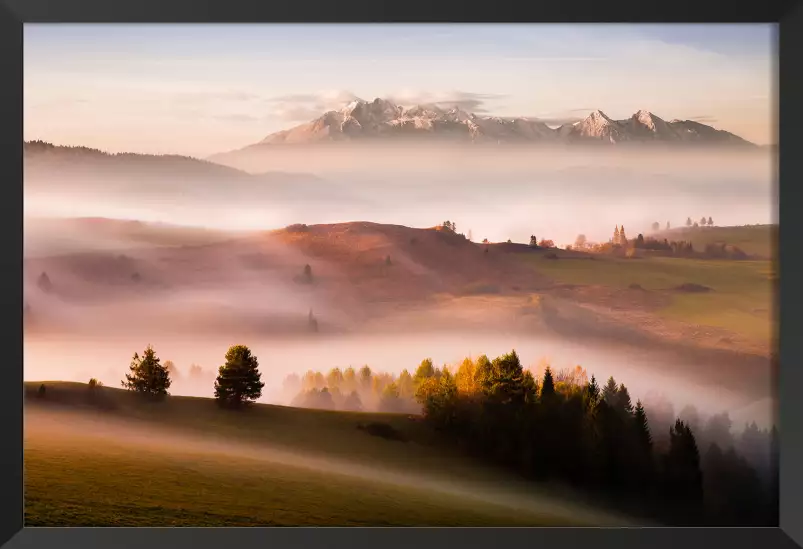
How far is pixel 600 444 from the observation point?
3574 millimetres

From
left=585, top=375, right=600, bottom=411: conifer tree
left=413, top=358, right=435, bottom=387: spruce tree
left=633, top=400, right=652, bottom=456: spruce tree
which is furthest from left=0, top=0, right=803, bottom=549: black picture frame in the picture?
left=413, top=358, right=435, bottom=387: spruce tree

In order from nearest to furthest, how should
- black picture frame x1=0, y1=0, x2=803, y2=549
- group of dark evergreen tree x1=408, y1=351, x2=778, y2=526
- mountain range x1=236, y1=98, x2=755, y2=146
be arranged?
black picture frame x1=0, y1=0, x2=803, y2=549 → group of dark evergreen tree x1=408, y1=351, x2=778, y2=526 → mountain range x1=236, y1=98, x2=755, y2=146

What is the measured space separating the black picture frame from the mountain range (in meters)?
0.42

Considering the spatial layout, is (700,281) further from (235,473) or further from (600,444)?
(235,473)

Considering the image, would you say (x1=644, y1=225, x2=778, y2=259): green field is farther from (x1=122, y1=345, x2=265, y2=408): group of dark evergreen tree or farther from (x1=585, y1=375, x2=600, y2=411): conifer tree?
(x1=122, y1=345, x2=265, y2=408): group of dark evergreen tree

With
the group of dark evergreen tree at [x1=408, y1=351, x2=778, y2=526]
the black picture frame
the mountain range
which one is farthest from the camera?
the mountain range

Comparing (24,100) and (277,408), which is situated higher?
(24,100)

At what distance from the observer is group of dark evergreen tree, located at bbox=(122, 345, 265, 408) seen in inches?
143

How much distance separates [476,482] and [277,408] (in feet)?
3.44

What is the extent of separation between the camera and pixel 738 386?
3598 millimetres

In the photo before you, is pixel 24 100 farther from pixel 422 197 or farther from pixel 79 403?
pixel 422 197

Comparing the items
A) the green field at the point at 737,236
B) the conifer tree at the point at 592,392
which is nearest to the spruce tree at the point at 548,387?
the conifer tree at the point at 592,392

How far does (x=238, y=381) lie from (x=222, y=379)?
0.26 ft

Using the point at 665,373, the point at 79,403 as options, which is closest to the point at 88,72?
the point at 79,403
